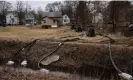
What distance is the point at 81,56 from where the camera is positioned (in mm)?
18797

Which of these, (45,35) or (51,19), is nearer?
(45,35)

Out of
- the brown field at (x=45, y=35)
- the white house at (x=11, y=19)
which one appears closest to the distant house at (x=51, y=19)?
the white house at (x=11, y=19)

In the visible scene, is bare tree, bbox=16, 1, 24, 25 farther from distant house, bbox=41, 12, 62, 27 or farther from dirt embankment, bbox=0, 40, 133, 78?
dirt embankment, bbox=0, 40, 133, 78

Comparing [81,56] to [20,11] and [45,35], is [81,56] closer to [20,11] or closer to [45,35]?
[45,35]

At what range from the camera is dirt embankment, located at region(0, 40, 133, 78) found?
662 inches

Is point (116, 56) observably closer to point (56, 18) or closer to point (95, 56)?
point (95, 56)

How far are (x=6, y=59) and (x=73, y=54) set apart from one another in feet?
20.9

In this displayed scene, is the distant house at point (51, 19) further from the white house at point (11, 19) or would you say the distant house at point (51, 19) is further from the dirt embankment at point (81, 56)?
the dirt embankment at point (81, 56)

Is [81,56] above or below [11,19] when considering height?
below

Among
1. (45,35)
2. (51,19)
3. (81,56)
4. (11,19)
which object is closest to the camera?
(81,56)

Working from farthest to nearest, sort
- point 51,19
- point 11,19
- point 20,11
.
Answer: point 20,11, point 11,19, point 51,19

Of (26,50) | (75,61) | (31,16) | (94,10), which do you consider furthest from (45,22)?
(75,61)

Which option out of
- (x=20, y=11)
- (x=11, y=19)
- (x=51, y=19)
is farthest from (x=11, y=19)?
(x=51, y=19)

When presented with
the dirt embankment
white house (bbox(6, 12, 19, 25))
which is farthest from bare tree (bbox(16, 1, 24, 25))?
the dirt embankment
